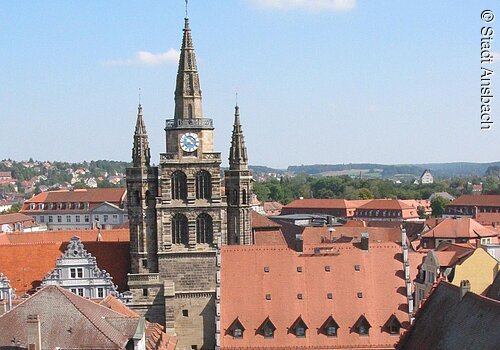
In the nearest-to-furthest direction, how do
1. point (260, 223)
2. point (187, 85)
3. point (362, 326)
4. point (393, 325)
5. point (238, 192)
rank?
1. point (362, 326)
2. point (393, 325)
3. point (187, 85)
4. point (238, 192)
5. point (260, 223)

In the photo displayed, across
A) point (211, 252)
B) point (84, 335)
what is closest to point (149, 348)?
point (84, 335)

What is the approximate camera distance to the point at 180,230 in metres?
63.1

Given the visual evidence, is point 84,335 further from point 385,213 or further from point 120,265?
point 385,213

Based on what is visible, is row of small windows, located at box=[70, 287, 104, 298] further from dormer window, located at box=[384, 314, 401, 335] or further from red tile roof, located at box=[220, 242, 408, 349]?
dormer window, located at box=[384, 314, 401, 335]

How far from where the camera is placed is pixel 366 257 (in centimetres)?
5959

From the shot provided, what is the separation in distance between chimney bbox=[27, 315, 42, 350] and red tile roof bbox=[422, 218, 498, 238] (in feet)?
267

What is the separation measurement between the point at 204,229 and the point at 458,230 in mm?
60181

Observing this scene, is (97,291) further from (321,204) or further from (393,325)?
(321,204)

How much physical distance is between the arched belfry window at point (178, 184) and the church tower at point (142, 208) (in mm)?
1688

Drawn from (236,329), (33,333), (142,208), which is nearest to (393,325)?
(236,329)

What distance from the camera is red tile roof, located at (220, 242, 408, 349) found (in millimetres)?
55812

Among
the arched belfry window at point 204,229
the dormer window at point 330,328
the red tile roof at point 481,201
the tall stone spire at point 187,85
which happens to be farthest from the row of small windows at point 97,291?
the red tile roof at point 481,201

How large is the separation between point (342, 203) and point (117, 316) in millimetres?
154974

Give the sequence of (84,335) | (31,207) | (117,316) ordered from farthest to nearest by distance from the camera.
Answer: (31,207), (117,316), (84,335)
